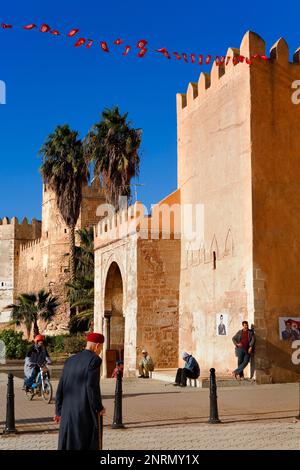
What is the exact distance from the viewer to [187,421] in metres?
10.0

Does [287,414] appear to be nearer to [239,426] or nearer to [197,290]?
[239,426]

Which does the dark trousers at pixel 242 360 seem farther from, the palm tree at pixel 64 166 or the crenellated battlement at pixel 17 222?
the crenellated battlement at pixel 17 222

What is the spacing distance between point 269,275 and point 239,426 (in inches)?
287

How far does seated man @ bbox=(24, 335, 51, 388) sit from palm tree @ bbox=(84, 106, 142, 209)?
18.5 m

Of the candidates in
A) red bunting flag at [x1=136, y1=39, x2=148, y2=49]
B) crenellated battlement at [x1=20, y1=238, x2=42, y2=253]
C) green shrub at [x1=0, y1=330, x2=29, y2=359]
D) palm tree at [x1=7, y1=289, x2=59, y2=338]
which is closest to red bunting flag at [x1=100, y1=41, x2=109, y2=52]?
red bunting flag at [x1=136, y1=39, x2=148, y2=49]

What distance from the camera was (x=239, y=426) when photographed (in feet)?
30.9

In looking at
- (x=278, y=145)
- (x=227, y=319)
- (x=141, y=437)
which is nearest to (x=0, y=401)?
(x=141, y=437)

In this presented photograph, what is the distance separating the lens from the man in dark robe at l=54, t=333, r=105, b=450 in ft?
18.7

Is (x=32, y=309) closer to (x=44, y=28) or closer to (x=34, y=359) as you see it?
(x=34, y=359)

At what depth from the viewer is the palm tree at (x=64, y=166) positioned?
3762 cm

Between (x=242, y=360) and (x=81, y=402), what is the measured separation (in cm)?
1038

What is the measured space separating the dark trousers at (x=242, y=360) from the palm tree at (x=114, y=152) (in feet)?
55.5

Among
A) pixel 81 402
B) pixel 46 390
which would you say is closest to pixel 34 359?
pixel 46 390

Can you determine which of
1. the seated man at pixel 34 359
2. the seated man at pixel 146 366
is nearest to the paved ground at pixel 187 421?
the seated man at pixel 34 359
